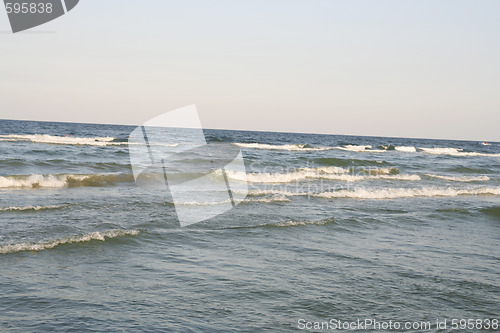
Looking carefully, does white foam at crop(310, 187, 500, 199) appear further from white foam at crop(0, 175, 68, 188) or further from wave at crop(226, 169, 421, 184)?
white foam at crop(0, 175, 68, 188)

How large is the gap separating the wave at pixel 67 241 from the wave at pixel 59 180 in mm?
7487

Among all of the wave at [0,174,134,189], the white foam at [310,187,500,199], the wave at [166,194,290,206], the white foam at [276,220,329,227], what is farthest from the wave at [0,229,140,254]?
the white foam at [310,187,500,199]

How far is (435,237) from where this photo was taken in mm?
9312

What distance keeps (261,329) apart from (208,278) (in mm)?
1609

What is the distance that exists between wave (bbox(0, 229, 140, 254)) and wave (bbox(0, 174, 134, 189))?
749cm

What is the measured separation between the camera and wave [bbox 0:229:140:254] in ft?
22.4

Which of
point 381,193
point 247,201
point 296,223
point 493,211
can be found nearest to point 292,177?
point 381,193

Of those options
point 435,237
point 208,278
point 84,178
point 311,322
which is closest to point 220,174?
point 84,178

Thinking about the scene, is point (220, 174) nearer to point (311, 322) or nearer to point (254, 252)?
point (254, 252)

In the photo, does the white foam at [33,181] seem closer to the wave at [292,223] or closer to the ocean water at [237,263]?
the ocean water at [237,263]

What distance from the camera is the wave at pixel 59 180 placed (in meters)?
14.0

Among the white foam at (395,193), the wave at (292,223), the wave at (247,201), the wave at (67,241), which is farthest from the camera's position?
the white foam at (395,193)

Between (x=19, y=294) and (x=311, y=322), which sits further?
(x=19, y=294)

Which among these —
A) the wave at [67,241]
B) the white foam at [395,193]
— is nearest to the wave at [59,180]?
the white foam at [395,193]
